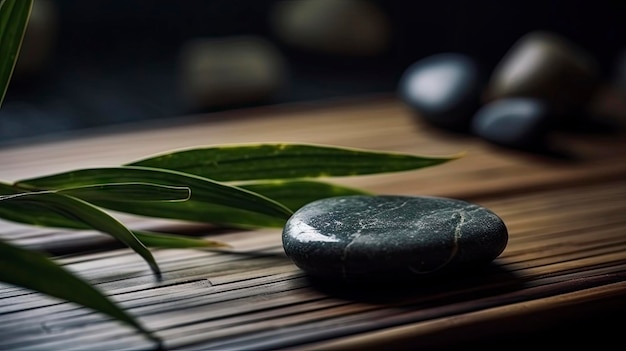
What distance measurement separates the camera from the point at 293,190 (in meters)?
0.59

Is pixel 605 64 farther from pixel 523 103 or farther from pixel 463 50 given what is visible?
pixel 523 103

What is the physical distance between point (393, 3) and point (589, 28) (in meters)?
0.29

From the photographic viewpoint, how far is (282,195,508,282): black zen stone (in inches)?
18.9

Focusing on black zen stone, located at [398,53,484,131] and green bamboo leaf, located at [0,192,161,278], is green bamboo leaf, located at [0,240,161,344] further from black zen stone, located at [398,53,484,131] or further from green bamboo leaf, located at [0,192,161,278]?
black zen stone, located at [398,53,484,131]

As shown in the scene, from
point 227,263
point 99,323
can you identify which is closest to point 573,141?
point 227,263

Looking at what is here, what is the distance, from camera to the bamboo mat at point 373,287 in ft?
1.47

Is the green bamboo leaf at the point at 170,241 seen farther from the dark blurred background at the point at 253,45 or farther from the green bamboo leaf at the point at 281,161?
the dark blurred background at the point at 253,45

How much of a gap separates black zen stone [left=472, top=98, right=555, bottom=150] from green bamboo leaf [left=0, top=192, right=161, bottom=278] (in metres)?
0.40

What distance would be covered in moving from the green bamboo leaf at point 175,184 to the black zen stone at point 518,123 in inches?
13.1

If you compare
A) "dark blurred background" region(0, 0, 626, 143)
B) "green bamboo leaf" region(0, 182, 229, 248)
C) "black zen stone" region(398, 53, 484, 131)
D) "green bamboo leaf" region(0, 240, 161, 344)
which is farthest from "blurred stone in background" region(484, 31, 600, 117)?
"green bamboo leaf" region(0, 240, 161, 344)

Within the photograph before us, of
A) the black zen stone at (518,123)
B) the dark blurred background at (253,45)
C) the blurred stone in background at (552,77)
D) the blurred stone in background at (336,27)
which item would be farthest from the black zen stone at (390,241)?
the blurred stone in background at (336,27)

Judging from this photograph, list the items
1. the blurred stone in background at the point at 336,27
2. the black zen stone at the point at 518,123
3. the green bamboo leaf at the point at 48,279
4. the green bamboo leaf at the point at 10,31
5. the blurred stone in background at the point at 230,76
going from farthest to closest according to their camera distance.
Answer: the blurred stone in background at the point at 336,27
the blurred stone in background at the point at 230,76
the black zen stone at the point at 518,123
the green bamboo leaf at the point at 10,31
the green bamboo leaf at the point at 48,279

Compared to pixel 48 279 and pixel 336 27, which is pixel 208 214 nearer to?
pixel 48 279

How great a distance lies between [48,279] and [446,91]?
546 mm
